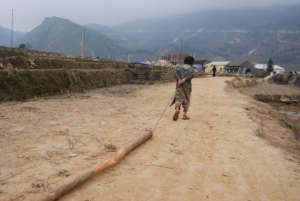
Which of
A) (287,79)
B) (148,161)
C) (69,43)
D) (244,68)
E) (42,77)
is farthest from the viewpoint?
(69,43)

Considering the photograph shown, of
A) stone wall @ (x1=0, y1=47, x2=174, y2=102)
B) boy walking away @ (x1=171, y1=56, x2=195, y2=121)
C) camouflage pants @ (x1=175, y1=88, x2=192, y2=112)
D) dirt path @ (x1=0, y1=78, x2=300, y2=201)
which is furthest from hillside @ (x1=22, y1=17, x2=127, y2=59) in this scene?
dirt path @ (x1=0, y1=78, x2=300, y2=201)

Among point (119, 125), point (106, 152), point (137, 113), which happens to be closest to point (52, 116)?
point (119, 125)

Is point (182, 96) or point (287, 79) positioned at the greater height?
point (287, 79)

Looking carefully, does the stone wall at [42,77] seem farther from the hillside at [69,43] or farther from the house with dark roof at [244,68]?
the hillside at [69,43]

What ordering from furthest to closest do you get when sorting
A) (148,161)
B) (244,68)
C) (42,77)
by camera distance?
(244,68) → (42,77) → (148,161)

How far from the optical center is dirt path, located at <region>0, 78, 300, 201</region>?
252cm

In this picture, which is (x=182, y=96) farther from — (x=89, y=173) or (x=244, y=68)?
(x=244, y=68)

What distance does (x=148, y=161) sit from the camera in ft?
11.0

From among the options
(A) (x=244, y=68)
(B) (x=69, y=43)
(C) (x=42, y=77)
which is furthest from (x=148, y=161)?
(B) (x=69, y=43)

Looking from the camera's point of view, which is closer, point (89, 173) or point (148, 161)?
point (89, 173)

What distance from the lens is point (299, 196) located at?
2566 millimetres

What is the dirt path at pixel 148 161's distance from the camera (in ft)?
8.27

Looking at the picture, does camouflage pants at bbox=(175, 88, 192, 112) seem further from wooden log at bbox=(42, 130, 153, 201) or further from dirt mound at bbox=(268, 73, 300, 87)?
dirt mound at bbox=(268, 73, 300, 87)

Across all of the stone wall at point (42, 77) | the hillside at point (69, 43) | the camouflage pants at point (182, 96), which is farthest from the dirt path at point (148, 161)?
the hillside at point (69, 43)
